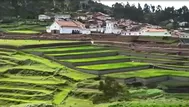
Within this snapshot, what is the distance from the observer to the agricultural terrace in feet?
77.9

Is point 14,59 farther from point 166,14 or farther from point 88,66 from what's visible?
point 166,14

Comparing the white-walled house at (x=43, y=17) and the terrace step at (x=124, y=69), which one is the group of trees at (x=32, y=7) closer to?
the white-walled house at (x=43, y=17)

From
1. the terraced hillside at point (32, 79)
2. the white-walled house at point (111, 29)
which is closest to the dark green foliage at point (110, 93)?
the terraced hillside at point (32, 79)

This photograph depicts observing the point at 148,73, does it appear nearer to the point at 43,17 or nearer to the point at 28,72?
the point at 28,72

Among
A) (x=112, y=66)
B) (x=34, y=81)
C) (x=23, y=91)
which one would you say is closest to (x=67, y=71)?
(x=34, y=81)

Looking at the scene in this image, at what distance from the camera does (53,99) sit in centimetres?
2328

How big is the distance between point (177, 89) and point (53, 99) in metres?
9.29

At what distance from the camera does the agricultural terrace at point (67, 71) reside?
935 inches

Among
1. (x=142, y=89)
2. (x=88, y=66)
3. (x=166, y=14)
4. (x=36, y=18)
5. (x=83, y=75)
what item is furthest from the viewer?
(x=166, y=14)

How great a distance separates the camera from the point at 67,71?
28969 mm

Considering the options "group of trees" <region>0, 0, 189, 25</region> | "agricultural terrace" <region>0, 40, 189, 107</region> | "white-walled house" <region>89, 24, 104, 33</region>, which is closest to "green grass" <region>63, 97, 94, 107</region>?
"agricultural terrace" <region>0, 40, 189, 107</region>

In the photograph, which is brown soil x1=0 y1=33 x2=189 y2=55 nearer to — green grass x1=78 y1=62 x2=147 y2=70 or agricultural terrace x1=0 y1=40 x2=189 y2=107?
agricultural terrace x1=0 y1=40 x2=189 y2=107

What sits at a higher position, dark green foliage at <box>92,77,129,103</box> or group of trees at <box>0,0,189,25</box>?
group of trees at <box>0,0,189,25</box>

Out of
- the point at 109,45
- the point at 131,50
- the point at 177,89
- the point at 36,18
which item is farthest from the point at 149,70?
the point at 36,18
